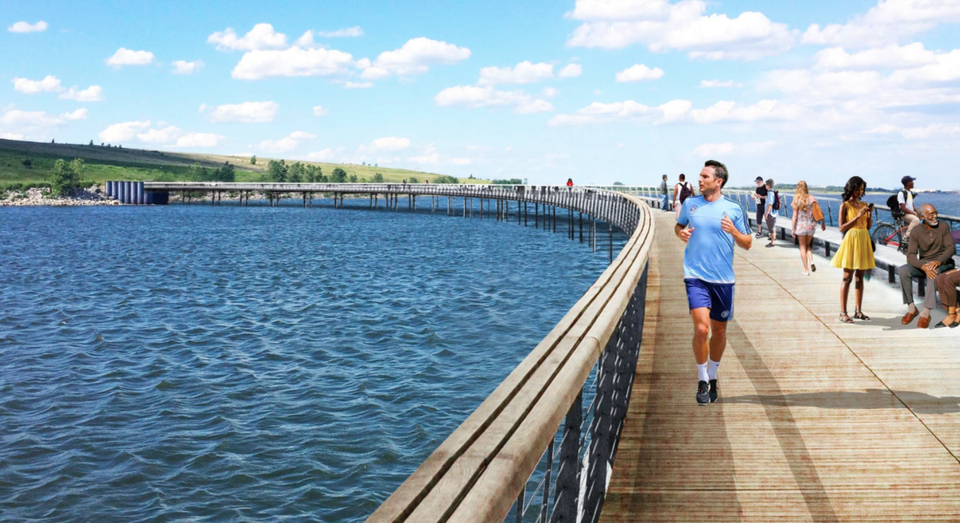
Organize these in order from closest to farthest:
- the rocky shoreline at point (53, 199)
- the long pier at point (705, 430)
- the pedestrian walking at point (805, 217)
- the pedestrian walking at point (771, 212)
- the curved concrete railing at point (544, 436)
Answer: the curved concrete railing at point (544, 436), the long pier at point (705, 430), the pedestrian walking at point (805, 217), the pedestrian walking at point (771, 212), the rocky shoreline at point (53, 199)

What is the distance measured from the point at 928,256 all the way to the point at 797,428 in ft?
16.4

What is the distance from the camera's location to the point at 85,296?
2952 centimetres

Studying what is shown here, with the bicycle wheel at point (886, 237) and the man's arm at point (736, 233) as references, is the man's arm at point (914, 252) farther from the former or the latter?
the bicycle wheel at point (886, 237)

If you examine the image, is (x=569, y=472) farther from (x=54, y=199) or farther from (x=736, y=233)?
(x=54, y=199)

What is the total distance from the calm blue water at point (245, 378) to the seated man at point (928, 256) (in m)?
6.67

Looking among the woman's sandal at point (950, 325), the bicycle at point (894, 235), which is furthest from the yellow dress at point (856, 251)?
the bicycle at point (894, 235)

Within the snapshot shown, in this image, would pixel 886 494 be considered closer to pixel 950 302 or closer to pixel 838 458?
pixel 838 458

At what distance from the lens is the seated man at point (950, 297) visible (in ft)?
29.0

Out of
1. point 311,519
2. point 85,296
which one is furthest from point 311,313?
point 311,519

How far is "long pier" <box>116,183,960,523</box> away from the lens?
251 cm

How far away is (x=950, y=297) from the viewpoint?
8.90m

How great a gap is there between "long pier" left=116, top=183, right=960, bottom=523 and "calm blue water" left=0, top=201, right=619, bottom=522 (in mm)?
5055

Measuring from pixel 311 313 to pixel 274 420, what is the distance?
11417 millimetres

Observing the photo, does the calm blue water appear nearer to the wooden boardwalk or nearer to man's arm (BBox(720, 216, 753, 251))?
the wooden boardwalk
